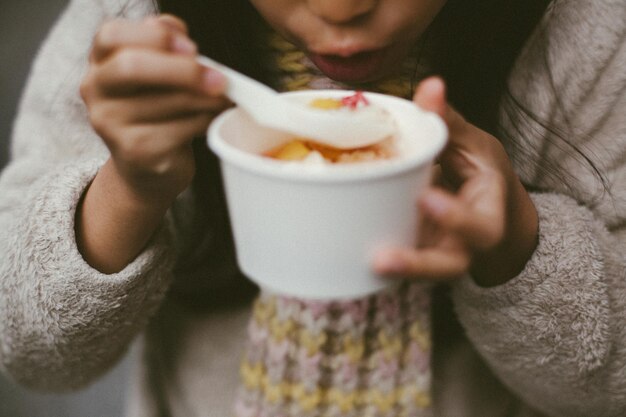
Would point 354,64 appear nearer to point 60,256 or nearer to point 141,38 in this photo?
point 141,38

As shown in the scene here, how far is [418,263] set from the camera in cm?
36

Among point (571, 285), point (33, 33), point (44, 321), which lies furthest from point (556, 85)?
point (33, 33)

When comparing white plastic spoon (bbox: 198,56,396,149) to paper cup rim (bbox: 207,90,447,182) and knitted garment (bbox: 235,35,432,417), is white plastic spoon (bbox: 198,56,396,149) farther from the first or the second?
knitted garment (bbox: 235,35,432,417)

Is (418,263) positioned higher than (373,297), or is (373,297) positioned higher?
(418,263)

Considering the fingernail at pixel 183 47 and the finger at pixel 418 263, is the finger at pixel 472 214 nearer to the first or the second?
the finger at pixel 418 263

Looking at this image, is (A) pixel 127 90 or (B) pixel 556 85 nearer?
(A) pixel 127 90

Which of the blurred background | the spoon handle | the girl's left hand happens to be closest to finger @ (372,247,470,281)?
the girl's left hand

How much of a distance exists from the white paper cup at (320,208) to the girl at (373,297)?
0.19 ft

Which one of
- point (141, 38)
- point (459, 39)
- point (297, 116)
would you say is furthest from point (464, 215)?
point (459, 39)

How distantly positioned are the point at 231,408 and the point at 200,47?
1.35 ft

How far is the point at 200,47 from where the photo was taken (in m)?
0.66

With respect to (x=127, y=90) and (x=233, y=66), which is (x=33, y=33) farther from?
(x=127, y=90)

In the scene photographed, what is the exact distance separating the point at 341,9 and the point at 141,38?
15 centimetres

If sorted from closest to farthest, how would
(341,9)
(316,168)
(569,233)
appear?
1. (316,168)
2. (341,9)
3. (569,233)
